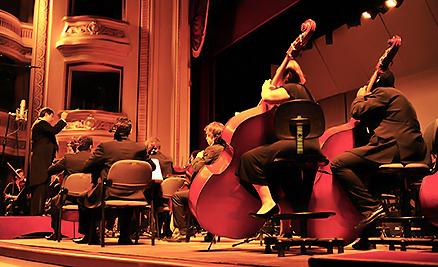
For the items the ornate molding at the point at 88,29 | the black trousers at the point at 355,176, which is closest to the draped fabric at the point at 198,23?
the ornate molding at the point at 88,29

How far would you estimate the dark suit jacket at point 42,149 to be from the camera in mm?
6234

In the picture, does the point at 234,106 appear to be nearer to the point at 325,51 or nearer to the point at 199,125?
the point at 199,125

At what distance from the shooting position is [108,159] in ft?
14.0

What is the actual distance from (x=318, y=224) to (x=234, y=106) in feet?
22.8

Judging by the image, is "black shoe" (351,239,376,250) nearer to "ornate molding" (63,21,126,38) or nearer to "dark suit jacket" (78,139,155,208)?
"dark suit jacket" (78,139,155,208)

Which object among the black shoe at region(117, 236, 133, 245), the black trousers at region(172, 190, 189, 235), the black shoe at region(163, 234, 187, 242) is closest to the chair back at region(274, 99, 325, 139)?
the black shoe at region(117, 236, 133, 245)

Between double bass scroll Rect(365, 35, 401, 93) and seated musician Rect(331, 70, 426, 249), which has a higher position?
double bass scroll Rect(365, 35, 401, 93)

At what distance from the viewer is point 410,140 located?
313 cm

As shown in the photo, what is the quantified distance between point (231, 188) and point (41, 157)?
4.20 metres

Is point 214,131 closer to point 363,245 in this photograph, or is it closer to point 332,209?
point 332,209

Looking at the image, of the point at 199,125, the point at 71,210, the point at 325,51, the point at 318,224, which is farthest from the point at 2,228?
the point at 325,51

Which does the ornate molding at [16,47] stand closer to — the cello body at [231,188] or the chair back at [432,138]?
the cello body at [231,188]

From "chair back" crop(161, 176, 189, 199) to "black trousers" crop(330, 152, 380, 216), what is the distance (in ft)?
9.22

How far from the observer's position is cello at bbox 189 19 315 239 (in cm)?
299
